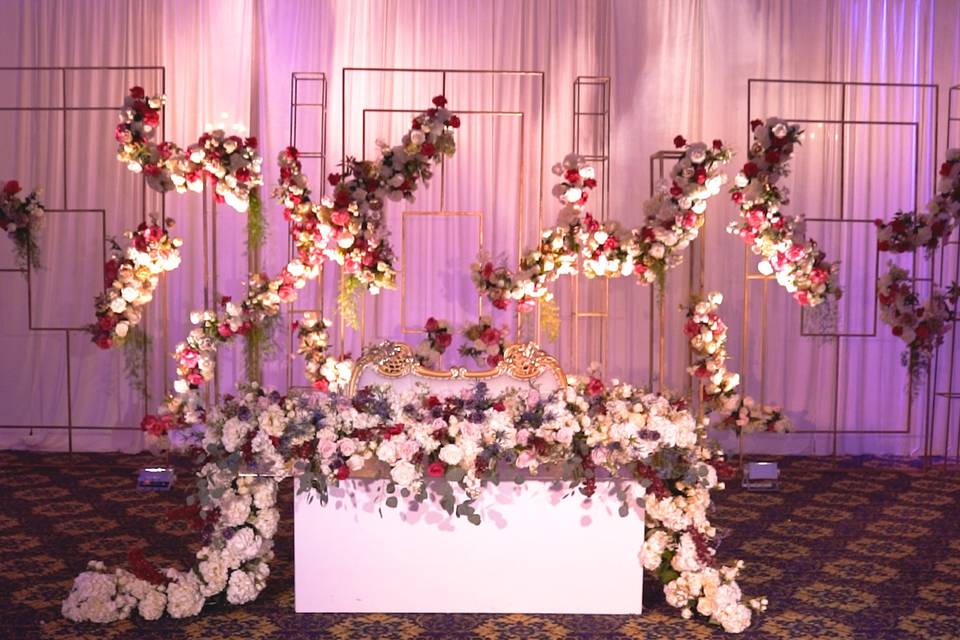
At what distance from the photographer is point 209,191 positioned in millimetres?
8055

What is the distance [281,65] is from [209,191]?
106 centimetres

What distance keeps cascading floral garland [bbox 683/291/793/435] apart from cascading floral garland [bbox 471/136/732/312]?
0.35 meters

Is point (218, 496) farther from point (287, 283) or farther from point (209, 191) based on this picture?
point (209, 191)

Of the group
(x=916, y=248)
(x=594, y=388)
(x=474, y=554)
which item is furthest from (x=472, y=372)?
(x=916, y=248)

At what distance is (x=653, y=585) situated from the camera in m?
4.59

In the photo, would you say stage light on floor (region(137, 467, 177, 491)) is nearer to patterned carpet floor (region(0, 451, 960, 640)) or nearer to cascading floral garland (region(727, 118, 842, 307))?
patterned carpet floor (region(0, 451, 960, 640))

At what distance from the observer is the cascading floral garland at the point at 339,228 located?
6188 millimetres

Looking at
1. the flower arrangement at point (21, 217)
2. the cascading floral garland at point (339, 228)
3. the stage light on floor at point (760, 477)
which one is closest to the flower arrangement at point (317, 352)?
the cascading floral garland at point (339, 228)

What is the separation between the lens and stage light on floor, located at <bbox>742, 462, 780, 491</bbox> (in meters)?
6.56

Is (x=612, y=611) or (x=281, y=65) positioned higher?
(x=281, y=65)

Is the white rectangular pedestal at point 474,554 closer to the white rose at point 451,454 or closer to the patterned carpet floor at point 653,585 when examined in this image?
the patterned carpet floor at point 653,585

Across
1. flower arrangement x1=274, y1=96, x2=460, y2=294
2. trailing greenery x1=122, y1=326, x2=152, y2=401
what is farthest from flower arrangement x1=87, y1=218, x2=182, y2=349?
flower arrangement x1=274, y1=96, x2=460, y2=294

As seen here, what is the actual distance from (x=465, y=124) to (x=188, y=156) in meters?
2.38

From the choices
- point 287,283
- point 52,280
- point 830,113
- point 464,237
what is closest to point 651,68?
point 830,113
